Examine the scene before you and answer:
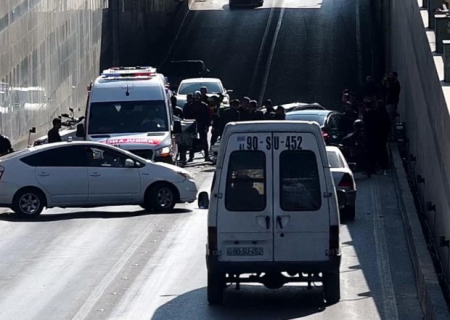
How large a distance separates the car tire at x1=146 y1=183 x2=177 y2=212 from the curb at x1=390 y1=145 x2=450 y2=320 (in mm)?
4237

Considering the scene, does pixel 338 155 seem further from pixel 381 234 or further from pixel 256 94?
pixel 256 94

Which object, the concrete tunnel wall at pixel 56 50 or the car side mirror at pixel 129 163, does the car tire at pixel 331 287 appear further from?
the concrete tunnel wall at pixel 56 50

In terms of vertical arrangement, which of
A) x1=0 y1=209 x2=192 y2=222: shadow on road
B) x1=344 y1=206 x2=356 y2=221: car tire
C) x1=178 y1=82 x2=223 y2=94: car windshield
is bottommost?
x1=0 y1=209 x2=192 y2=222: shadow on road

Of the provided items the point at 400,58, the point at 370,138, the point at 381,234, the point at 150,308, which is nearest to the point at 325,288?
the point at 150,308

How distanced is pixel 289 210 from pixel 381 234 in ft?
22.1

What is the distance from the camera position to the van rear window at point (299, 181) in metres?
14.5

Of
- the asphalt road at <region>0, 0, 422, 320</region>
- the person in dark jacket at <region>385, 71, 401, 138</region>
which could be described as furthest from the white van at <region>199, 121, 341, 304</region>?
the person in dark jacket at <region>385, 71, 401, 138</region>

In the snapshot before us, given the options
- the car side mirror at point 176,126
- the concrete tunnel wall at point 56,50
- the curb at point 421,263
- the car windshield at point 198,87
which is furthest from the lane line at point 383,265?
the car windshield at point 198,87

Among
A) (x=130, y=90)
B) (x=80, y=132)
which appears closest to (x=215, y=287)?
(x=80, y=132)

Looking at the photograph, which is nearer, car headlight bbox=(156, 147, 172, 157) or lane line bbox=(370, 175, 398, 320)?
lane line bbox=(370, 175, 398, 320)

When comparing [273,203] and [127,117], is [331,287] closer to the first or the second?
[273,203]

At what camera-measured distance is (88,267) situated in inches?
712

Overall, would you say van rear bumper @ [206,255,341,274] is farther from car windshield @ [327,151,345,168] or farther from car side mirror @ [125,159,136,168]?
car side mirror @ [125,159,136,168]

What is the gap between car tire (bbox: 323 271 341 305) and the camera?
48.9ft
